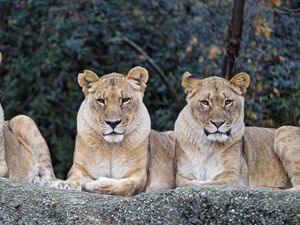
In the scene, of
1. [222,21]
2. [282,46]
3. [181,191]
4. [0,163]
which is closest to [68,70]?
[222,21]

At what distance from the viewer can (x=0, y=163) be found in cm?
901

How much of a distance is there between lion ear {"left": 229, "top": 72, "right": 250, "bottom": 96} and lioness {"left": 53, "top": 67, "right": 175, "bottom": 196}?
70 centimetres

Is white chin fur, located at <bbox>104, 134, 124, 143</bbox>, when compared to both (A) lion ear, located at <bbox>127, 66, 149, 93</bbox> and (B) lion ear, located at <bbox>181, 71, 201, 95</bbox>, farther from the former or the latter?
(B) lion ear, located at <bbox>181, 71, 201, 95</bbox>

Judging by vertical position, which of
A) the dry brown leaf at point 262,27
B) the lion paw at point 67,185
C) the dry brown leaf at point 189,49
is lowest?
the lion paw at point 67,185

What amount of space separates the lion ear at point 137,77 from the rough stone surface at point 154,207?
5.64ft

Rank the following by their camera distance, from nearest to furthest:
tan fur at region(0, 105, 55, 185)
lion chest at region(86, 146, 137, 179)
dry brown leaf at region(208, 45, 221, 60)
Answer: lion chest at region(86, 146, 137, 179) < tan fur at region(0, 105, 55, 185) < dry brown leaf at region(208, 45, 221, 60)

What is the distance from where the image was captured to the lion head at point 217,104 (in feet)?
29.1

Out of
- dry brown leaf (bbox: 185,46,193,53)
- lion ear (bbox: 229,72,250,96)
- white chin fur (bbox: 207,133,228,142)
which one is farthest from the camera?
dry brown leaf (bbox: 185,46,193,53)

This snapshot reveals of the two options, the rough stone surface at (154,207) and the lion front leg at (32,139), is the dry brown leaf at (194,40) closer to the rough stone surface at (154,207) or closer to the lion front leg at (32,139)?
the lion front leg at (32,139)

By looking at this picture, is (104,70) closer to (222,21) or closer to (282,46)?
(222,21)

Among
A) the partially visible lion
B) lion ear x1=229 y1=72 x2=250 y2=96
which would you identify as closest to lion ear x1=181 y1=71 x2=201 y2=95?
lion ear x1=229 y1=72 x2=250 y2=96

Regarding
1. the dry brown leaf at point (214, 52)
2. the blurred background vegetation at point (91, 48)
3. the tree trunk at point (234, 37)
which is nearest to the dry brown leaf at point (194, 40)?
the blurred background vegetation at point (91, 48)

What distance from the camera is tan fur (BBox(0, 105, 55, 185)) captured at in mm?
9264

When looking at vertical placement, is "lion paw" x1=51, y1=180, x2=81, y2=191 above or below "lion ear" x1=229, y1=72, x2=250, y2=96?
below
